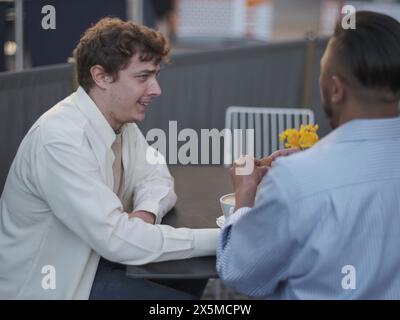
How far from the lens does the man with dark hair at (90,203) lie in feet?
6.81

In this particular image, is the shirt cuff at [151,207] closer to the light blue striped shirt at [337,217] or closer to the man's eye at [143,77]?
the man's eye at [143,77]

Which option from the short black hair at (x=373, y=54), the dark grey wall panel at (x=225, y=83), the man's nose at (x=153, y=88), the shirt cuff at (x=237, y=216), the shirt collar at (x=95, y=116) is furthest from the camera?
the dark grey wall panel at (x=225, y=83)

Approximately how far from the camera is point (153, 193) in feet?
8.39

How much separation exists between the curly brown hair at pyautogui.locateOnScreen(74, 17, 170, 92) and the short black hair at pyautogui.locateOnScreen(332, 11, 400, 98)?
930 mm

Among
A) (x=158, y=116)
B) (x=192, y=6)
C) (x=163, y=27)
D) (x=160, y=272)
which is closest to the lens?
(x=160, y=272)

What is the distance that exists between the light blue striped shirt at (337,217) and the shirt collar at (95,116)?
79 centimetres

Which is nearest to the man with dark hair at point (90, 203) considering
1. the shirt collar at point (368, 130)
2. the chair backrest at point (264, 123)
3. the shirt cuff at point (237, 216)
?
the shirt cuff at point (237, 216)

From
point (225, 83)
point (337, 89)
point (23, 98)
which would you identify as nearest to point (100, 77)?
point (337, 89)

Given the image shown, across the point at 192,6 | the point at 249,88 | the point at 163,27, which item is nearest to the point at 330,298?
the point at 249,88

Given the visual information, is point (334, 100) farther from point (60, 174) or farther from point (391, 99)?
point (60, 174)

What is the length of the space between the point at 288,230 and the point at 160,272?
1.99 feet

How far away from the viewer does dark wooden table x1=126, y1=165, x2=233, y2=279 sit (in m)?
2.06

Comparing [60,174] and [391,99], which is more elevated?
[391,99]

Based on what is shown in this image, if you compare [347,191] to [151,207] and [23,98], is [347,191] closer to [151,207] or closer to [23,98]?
[151,207]
